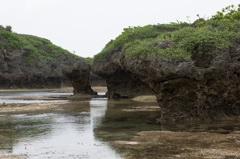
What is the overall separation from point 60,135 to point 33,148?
247 centimetres

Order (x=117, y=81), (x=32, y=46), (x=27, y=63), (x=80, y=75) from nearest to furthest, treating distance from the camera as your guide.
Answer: (x=117, y=81) → (x=80, y=75) → (x=27, y=63) → (x=32, y=46)

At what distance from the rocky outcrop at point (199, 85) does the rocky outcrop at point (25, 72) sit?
47239 mm

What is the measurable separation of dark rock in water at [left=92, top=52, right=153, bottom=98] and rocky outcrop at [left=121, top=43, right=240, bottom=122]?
17.8 metres

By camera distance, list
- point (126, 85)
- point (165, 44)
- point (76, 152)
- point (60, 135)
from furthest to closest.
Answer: point (126, 85) < point (165, 44) < point (60, 135) < point (76, 152)

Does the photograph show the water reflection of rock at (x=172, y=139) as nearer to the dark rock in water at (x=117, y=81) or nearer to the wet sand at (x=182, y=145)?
the wet sand at (x=182, y=145)

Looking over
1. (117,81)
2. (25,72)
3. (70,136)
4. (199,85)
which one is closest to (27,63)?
(25,72)

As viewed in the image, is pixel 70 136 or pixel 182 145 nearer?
pixel 182 145

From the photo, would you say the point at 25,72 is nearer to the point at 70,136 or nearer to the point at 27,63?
the point at 27,63

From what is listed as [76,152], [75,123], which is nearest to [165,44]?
[75,123]

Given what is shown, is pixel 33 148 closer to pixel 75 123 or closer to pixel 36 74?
pixel 75 123

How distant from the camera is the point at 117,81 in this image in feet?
115

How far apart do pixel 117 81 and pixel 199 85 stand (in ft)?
68.2

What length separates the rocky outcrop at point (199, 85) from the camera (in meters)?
14.5

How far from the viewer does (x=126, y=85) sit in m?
34.8
